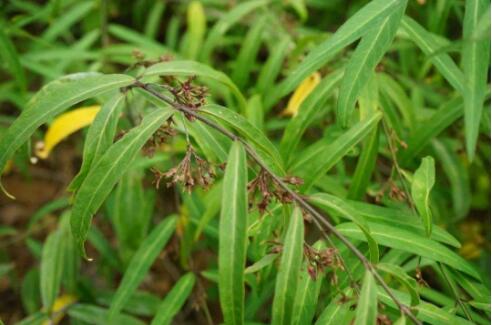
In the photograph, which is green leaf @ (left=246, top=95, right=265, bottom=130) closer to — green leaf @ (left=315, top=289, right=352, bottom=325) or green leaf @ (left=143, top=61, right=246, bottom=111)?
green leaf @ (left=143, top=61, right=246, bottom=111)

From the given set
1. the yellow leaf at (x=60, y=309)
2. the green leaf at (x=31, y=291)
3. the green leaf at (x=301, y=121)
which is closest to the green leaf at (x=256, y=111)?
the green leaf at (x=301, y=121)

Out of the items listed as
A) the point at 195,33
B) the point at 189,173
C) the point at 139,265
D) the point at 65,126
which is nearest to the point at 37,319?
the point at 139,265

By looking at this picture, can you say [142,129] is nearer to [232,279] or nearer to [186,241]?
[232,279]

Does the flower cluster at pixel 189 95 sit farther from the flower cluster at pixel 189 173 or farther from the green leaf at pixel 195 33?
the green leaf at pixel 195 33

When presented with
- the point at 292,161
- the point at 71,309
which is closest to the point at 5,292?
the point at 71,309

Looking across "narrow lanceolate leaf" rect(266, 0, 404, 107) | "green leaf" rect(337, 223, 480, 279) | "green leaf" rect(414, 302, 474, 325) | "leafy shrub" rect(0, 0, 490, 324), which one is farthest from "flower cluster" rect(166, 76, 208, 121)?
"green leaf" rect(414, 302, 474, 325)
